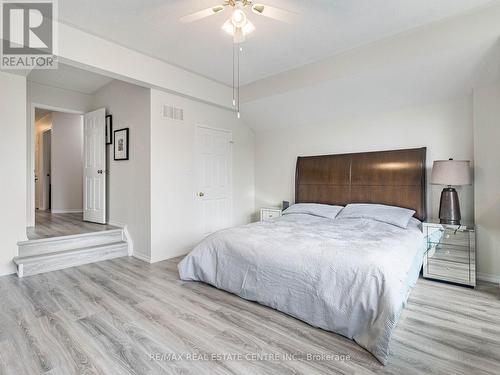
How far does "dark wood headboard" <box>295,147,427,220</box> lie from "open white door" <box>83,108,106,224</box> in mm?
3430

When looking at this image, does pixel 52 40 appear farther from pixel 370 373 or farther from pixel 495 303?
pixel 495 303

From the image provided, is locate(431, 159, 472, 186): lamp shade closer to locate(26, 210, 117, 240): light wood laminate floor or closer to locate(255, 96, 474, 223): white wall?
locate(255, 96, 474, 223): white wall

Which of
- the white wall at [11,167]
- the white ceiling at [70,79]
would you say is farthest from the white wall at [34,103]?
the white wall at [11,167]

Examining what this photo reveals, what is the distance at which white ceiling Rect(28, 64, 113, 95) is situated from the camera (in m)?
4.13

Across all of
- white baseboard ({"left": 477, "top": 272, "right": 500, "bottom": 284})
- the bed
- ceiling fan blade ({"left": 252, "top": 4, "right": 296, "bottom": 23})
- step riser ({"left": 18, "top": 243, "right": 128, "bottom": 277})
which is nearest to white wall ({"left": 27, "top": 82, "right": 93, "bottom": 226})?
step riser ({"left": 18, "top": 243, "right": 128, "bottom": 277})

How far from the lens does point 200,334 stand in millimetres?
2055

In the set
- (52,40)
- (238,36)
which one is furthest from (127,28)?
(238,36)

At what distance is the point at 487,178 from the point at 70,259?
526cm

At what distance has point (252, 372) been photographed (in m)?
1.66

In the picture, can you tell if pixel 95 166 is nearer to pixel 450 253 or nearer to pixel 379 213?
pixel 379 213

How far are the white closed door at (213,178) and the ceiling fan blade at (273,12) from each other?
2.31 m

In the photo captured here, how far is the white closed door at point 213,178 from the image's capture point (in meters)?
4.46

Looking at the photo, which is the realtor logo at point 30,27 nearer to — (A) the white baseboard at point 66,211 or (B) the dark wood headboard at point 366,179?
(B) the dark wood headboard at point 366,179

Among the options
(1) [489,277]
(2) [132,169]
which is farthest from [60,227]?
(1) [489,277]
